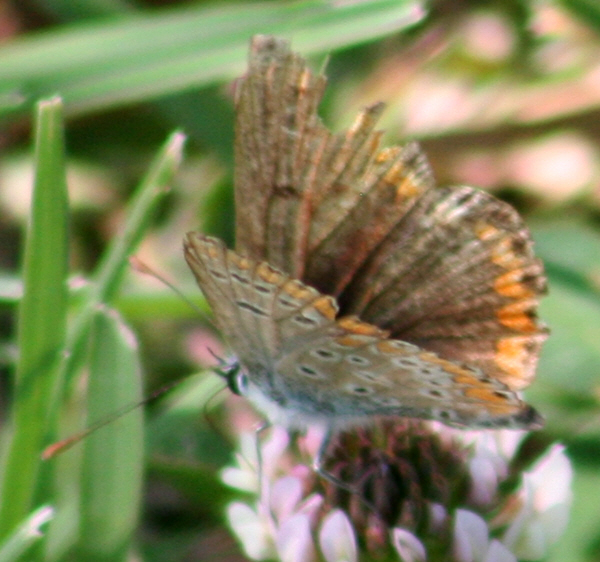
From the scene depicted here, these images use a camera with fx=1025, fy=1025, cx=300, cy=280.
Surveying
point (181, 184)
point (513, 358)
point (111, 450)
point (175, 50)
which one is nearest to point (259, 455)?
point (111, 450)

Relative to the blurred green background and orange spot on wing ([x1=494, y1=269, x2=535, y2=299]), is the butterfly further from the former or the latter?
the blurred green background

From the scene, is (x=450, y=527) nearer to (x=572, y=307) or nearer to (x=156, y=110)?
(x=572, y=307)

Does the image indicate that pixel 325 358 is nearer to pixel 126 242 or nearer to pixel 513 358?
pixel 513 358

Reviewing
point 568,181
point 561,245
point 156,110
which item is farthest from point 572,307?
point 156,110

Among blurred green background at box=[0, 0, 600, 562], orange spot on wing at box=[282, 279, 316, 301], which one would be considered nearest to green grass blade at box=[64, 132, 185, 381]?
blurred green background at box=[0, 0, 600, 562]

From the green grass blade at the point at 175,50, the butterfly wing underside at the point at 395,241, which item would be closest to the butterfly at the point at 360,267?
the butterfly wing underside at the point at 395,241

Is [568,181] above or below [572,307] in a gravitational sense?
above
